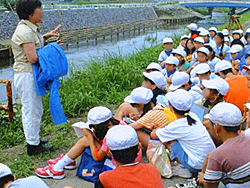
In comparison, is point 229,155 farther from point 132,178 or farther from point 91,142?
point 91,142

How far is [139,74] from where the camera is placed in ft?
24.3

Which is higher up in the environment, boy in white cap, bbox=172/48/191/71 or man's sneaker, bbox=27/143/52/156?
boy in white cap, bbox=172/48/191/71

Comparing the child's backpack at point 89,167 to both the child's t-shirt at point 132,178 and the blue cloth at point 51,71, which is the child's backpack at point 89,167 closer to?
the blue cloth at point 51,71

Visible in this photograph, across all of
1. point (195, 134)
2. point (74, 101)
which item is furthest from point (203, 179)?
point (74, 101)

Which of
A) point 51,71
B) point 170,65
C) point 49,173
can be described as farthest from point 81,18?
point 49,173

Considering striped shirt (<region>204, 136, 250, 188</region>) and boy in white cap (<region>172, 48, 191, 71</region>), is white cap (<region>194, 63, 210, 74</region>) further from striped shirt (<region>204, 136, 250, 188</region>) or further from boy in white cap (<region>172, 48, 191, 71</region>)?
striped shirt (<region>204, 136, 250, 188</region>)

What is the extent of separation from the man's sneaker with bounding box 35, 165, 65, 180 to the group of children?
10 mm

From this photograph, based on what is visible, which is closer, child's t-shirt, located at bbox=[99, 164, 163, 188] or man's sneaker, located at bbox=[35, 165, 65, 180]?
child's t-shirt, located at bbox=[99, 164, 163, 188]

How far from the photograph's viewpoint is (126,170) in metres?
2.17

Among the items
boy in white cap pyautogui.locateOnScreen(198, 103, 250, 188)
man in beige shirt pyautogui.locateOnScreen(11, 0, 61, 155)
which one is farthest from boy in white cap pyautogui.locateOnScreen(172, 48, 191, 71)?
boy in white cap pyautogui.locateOnScreen(198, 103, 250, 188)

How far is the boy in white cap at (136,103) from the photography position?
3.59 metres

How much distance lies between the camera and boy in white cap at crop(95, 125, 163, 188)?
7.06ft

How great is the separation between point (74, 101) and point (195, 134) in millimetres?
3228

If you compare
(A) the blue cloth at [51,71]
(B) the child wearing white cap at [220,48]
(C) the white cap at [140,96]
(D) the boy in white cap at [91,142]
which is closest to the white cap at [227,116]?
(D) the boy in white cap at [91,142]
